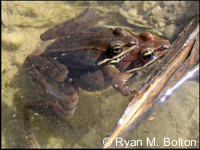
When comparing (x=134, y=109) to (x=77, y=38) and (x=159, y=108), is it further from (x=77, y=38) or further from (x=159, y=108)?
(x=77, y=38)

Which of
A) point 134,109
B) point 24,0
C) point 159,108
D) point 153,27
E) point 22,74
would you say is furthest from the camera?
point 24,0

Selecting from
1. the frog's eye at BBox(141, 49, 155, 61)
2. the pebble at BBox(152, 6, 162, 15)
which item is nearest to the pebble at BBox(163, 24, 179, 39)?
the pebble at BBox(152, 6, 162, 15)

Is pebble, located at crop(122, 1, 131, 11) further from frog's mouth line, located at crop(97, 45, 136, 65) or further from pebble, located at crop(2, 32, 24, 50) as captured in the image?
pebble, located at crop(2, 32, 24, 50)

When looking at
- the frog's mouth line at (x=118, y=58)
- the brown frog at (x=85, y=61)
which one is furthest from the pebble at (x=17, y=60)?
the frog's mouth line at (x=118, y=58)

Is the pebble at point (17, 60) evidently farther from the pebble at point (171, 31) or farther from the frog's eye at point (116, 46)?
the pebble at point (171, 31)

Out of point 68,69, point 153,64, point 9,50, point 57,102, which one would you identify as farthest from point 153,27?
point 9,50
